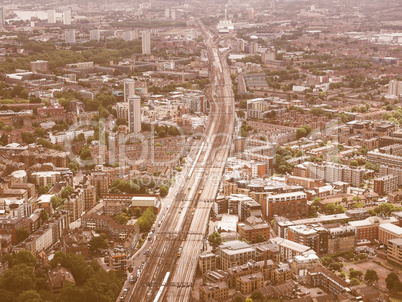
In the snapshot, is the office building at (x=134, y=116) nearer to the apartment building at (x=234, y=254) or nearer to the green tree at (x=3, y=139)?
the green tree at (x=3, y=139)

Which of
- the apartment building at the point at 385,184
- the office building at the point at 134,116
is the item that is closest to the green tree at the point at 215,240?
the apartment building at the point at 385,184

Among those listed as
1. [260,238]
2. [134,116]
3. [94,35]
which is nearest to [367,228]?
[260,238]

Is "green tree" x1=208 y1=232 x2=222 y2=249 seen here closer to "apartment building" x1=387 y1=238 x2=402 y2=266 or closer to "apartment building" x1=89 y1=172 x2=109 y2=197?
"apartment building" x1=387 y1=238 x2=402 y2=266

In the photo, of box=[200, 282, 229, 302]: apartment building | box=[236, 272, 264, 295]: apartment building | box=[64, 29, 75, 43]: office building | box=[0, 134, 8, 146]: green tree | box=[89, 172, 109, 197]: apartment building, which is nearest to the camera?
box=[200, 282, 229, 302]: apartment building

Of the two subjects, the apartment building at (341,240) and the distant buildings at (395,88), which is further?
the distant buildings at (395,88)

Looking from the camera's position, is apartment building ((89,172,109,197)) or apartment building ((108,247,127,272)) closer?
apartment building ((108,247,127,272))

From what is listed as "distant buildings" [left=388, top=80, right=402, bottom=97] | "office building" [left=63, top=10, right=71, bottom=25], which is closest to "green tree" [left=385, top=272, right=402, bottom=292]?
"distant buildings" [left=388, top=80, right=402, bottom=97]
